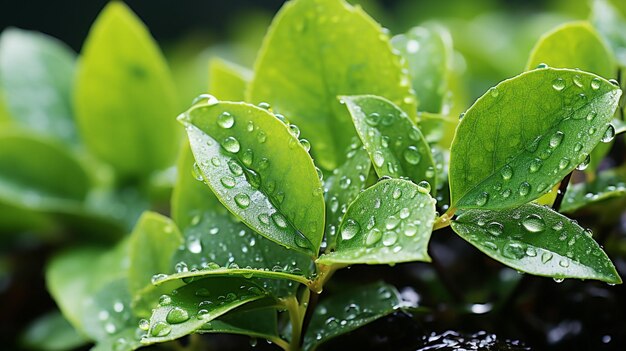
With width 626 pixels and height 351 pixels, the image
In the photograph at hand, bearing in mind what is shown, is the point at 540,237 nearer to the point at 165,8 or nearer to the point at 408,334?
the point at 408,334

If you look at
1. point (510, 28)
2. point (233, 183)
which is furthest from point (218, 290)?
point (510, 28)

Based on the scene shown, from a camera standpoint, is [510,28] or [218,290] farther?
[510,28]

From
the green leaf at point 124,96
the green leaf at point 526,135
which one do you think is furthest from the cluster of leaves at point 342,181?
the green leaf at point 124,96

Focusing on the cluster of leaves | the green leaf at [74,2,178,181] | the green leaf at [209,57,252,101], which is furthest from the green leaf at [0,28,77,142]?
the green leaf at [209,57,252,101]

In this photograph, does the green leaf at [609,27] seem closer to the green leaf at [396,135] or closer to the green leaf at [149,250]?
the green leaf at [396,135]

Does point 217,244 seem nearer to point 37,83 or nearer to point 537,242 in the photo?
point 537,242

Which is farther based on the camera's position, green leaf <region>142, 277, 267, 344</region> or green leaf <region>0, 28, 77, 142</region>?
green leaf <region>0, 28, 77, 142</region>

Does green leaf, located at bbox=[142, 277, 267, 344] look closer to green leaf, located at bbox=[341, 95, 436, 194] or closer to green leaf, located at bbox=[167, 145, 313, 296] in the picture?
green leaf, located at bbox=[167, 145, 313, 296]
